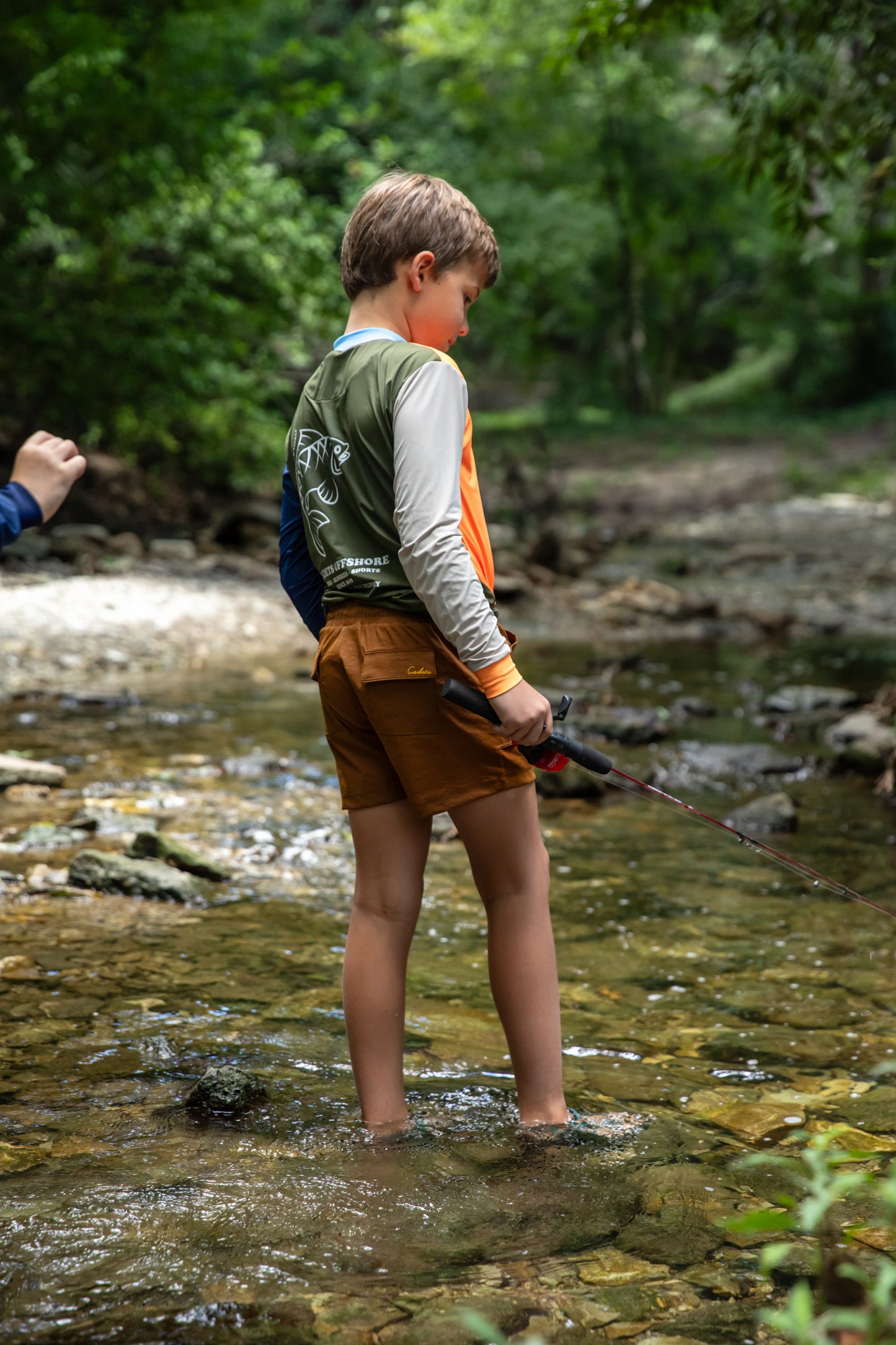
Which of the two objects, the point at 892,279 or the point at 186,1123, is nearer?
the point at 186,1123

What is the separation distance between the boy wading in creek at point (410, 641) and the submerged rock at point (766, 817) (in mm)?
2814

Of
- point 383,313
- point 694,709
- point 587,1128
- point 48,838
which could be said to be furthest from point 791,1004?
point 694,709

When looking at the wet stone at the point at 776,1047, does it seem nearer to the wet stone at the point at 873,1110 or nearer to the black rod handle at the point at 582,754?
the wet stone at the point at 873,1110

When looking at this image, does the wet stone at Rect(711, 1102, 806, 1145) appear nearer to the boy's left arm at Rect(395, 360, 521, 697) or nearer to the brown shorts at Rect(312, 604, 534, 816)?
the brown shorts at Rect(312, 604, 534, 816)

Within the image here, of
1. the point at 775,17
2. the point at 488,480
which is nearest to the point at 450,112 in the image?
the point at 488,480

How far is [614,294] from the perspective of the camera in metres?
32.2

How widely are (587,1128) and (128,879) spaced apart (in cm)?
210

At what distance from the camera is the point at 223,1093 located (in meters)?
2.66

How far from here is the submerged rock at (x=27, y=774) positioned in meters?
5.50

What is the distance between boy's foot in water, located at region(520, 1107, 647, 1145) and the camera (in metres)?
2.57

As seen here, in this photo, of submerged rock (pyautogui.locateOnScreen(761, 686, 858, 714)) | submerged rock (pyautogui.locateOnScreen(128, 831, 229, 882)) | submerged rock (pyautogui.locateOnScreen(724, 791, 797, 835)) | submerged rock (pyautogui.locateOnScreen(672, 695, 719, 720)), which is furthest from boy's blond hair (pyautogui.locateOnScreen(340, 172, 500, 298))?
submerged rock (pyautogui.locateOnScreen(761, 686, 858, 714))

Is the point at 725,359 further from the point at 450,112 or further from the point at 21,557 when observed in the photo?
the point at 21,557

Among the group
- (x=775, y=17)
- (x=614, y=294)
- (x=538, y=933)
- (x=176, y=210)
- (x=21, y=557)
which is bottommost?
(x=538, y=933)

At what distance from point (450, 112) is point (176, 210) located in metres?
10.5
